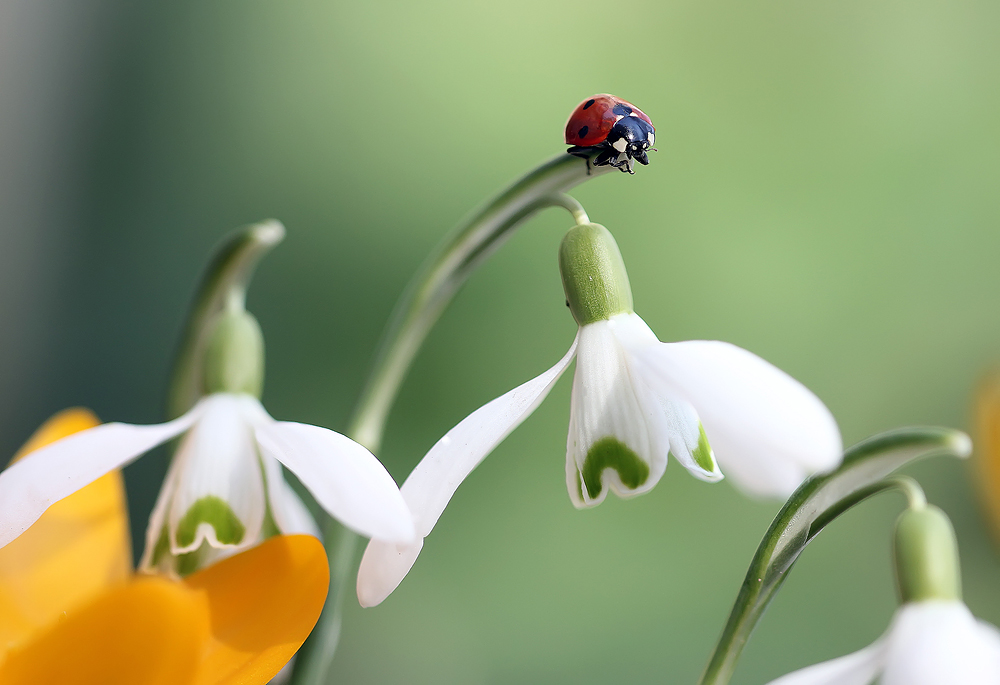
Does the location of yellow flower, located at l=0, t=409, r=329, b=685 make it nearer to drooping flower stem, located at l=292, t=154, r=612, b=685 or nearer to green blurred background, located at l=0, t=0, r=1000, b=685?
drooping flower stem, located at l=292, t=154, r=612, b=685

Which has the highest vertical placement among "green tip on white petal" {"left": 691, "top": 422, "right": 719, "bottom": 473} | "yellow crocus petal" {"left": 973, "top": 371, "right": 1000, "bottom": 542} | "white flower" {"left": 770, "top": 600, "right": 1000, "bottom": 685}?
"yellow crocus petal" {"left": 973, "top": 371, "right": 1000, "bottom": 542}

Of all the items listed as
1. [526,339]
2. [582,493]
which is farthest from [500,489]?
[582,493]

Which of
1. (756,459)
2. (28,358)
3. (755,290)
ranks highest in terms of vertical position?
(755,290)

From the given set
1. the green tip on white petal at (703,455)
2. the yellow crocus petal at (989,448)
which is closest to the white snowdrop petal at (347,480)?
the green tip on white petal at (703,455)

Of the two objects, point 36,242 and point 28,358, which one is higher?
point 36,242

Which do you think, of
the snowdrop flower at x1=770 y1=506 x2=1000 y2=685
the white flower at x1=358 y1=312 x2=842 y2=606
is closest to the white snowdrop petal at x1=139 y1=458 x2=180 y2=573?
the white flower at x1=358 y1=312 x2=842 y2=606

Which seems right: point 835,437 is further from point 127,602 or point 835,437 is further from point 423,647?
point 423,647

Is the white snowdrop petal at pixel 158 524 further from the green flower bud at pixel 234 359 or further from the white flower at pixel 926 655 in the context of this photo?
the white flower at pixel 926 655

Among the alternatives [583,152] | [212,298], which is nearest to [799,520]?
[583,152]
